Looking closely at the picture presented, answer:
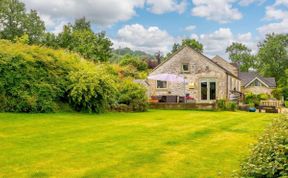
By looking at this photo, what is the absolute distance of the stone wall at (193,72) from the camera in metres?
33.5

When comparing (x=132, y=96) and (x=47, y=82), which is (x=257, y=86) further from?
(x=47, y=82)

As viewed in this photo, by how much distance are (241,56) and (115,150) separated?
87719 millimetres

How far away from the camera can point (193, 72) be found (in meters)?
34.2

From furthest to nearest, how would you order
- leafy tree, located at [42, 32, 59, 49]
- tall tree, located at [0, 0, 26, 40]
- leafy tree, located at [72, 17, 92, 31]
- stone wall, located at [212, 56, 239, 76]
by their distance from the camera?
leafy tree, located at [72, 17, 92, 31]
tall tree, located at [0, 0, 26, 40]
leafy tree, located at [42, 32, 59, 49]
stone wall, located at [212, 56, 239, 76]

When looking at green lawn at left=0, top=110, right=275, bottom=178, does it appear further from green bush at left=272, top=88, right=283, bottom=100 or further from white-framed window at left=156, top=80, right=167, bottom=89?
green bush at left=272, top=88, right=283, bottom=100

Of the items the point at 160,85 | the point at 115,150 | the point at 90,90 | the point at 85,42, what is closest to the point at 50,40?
the point at 85,42

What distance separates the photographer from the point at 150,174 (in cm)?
609

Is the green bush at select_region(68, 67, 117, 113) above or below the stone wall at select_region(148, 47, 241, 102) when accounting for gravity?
below

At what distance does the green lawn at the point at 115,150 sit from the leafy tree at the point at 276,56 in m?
69.3

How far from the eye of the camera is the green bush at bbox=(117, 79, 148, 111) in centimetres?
2050

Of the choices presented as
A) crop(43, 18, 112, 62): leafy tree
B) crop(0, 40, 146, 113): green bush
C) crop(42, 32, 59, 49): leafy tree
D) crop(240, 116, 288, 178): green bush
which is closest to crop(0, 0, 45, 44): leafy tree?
crop(42, 32, 59, 49): leafy tree

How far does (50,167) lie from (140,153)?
2.18 metres

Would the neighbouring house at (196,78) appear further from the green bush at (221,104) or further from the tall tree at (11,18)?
the tall tree at (11,18)

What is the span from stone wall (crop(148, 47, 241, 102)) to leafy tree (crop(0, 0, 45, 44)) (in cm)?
3179
